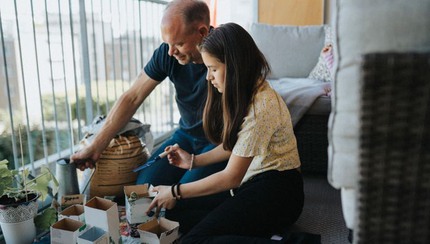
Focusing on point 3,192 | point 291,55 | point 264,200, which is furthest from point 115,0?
point 264,200

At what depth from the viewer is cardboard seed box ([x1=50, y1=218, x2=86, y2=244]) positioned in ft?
4.20

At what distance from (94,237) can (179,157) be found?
0.47 metres

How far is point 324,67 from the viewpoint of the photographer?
262cm

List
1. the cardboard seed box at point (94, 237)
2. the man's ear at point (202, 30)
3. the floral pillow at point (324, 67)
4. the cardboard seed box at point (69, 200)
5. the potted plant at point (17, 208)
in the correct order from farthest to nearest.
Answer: the floral pillow at point (324, 67)
the man's ear at point (202, 30)
the cardboard seed box at point (69, 200)
the potted plant at point (17, 208)
the cardboard seed box at point (94, 237)

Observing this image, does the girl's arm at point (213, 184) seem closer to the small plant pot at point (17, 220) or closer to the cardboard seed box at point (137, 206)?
the cardboard seed box at point (137, 206)

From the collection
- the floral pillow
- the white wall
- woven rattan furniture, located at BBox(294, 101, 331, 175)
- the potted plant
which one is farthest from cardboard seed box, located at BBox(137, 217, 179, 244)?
the white wall

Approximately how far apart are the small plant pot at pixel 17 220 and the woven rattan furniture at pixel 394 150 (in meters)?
1.27

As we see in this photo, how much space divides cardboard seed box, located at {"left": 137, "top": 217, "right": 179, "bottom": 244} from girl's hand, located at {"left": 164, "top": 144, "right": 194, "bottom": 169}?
0.88 feet

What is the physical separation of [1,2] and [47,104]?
2.18 ft

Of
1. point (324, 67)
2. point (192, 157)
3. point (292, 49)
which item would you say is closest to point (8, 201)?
point (192, 157)

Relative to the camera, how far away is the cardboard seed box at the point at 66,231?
1.28m

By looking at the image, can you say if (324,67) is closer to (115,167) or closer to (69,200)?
(115,167)

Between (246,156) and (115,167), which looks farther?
(115,167)

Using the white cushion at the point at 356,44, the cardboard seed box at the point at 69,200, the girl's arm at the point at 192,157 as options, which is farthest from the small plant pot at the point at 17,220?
the white cushion at the point at 356,44
